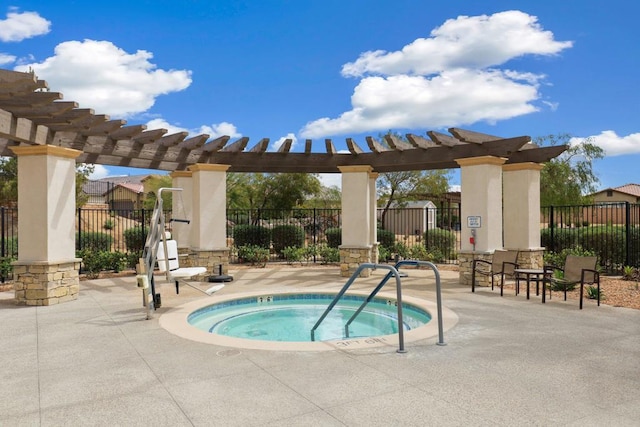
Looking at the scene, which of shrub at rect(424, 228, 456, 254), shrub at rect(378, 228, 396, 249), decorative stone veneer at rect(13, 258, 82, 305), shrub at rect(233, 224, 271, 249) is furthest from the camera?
shrub at rect(233, 224, 271, 249)

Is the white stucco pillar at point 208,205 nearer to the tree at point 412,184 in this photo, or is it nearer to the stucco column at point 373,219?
the stucco column at point 373,219

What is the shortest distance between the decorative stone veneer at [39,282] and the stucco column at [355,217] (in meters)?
6.56

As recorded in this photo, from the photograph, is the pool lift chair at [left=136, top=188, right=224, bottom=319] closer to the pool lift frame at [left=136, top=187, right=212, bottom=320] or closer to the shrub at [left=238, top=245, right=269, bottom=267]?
the pool lift frame at [left=136, top=187, right=212, bottom=320]

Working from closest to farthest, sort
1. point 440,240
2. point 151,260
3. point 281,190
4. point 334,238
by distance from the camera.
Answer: point 151,260 < point 334,238 < point 440,240 < point 281,190

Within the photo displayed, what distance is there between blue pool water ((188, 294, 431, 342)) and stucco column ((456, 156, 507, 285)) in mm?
3047

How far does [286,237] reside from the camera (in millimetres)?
17656

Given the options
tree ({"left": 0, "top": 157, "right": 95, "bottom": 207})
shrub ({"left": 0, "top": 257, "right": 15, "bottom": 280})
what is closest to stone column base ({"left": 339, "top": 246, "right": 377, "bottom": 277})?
shrub ({"left": 0, "top": 257, "right": 15, "bottom": 280})

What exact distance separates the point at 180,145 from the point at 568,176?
2193 cm

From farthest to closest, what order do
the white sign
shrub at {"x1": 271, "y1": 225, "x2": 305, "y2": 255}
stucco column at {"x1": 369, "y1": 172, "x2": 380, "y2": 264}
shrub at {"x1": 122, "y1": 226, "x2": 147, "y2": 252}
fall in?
shrub at {"x1": 271, "y1": 225, "x2": 305, "y2": 255} → shrub at {"x1": 122, "y1": 226, "x2": 147, "y2": 252} → stucco column at {"x1": 369, "y1": 172, "x2": 380, "y2": 264} → the white sign

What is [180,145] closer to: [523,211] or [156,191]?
[523,211]

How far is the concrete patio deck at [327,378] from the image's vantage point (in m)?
3.37

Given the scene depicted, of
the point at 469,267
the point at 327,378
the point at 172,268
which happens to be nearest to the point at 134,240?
the point at 172,268

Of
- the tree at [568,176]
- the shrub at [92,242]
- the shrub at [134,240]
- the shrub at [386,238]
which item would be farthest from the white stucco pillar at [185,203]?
the tree at [568,176]

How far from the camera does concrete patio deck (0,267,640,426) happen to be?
11.0 feet
